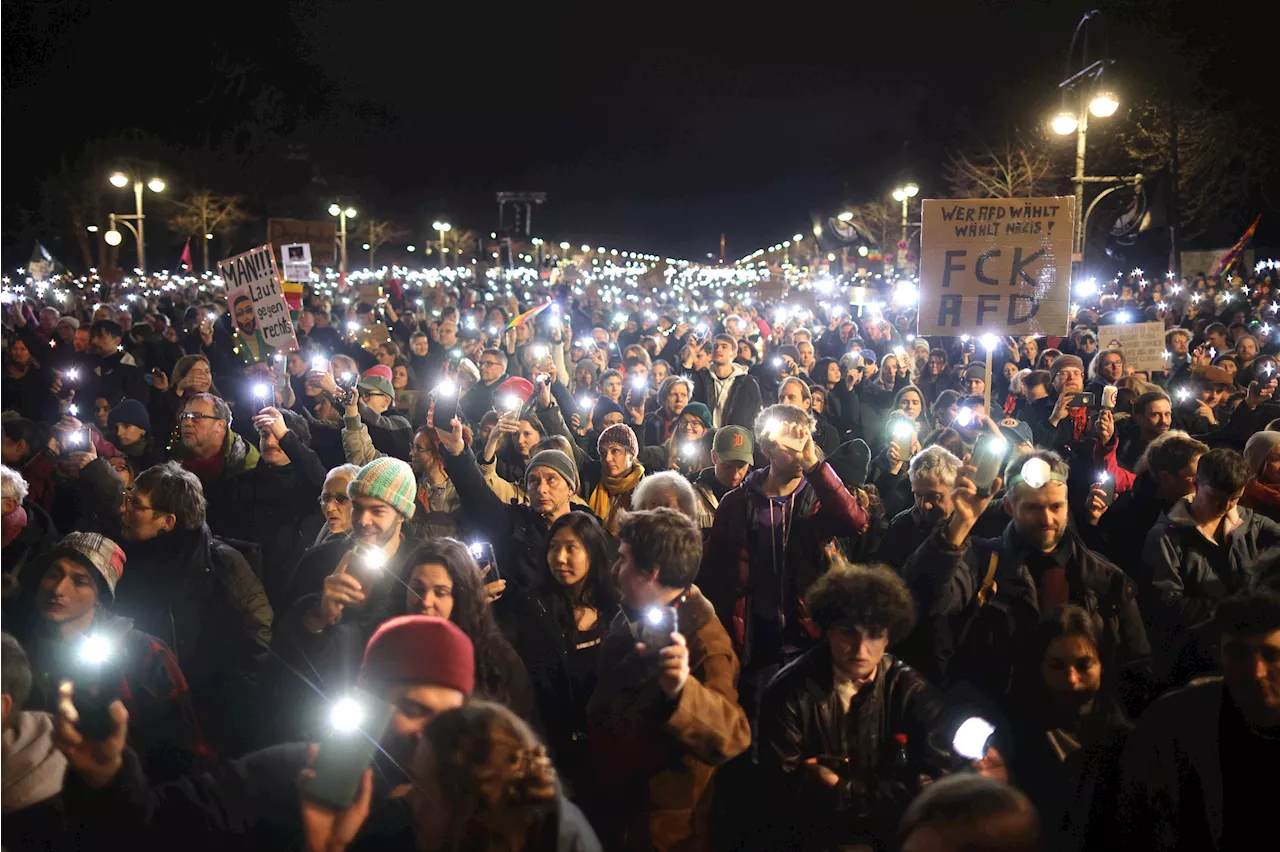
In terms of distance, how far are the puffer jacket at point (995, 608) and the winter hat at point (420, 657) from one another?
1.90m

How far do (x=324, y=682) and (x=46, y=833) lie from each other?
3.83ft

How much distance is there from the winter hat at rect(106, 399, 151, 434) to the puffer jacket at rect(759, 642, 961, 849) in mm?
5408

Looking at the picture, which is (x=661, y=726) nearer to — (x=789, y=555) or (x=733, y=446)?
(x=789, y=555)

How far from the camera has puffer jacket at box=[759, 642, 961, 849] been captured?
3104mm

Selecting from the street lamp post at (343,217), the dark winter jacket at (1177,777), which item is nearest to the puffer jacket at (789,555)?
the dark winter jacket at (1177,777)

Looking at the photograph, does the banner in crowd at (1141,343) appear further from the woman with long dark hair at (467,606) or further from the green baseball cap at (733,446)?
the woman with long dark hair at (467,606)

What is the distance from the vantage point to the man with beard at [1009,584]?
3.95 m

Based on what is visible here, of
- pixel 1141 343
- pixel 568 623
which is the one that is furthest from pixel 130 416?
pixel 1141 343

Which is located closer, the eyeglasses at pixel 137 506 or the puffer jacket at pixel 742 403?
the eyeglasses at pixel 137 506

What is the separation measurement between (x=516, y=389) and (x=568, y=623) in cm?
383

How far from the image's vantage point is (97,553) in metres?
4.00

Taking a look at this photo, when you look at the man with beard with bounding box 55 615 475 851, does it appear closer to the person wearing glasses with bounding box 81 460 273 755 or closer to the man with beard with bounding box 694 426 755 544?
the person wearing glasses with bounding box 81 460 273 755

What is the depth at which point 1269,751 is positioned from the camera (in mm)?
2939

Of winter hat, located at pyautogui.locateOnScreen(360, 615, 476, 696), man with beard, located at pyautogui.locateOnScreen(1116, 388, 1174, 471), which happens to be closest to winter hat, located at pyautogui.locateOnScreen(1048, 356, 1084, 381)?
man with beard, located at pyautogui.locateOnScreen(1116, 388, 1174, 471)
